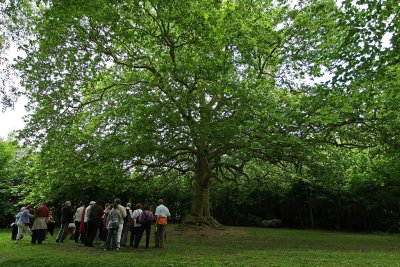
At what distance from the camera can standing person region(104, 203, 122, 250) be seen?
43.3 ft

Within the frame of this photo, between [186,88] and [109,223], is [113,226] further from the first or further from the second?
[186,88]

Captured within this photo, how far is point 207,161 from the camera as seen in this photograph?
19.5 m

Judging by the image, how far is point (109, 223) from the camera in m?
13.2

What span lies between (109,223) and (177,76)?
6.50 meters

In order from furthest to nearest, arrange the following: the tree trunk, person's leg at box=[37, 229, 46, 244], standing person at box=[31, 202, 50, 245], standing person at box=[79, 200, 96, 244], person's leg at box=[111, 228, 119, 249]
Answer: the tree trunk, person's leg at box=[37, 229, 46, 244], standing person at box=[31, 202, 50, 245], standing person at box=[79, 200, 96, 244], person's leg at box=[111, 228, 119, 249]

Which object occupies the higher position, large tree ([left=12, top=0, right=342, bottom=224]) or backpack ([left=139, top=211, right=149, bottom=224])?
large tree ([left=12, top=0, right=342, bottom=224])

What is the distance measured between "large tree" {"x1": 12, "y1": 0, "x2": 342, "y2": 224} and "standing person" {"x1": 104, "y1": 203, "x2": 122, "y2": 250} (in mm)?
2934

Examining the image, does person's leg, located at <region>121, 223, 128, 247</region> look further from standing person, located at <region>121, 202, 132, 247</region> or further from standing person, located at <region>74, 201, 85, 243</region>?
standing person, located at <region>74, 201, 85, 243</region>

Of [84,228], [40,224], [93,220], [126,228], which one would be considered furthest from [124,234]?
[40,224]

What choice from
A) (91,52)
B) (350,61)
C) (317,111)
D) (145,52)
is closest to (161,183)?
(145,52)

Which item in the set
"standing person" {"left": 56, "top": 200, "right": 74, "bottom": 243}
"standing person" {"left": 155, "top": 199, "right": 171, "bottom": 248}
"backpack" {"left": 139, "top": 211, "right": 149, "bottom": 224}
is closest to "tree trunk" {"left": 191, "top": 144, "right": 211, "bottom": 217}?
"standing person" {"left": 155, "top": 199, "right": 171, "bottom": 248}

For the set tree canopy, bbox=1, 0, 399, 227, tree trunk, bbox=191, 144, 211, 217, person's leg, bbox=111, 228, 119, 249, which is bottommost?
person's leg, bbox=111, 228, 119, 249

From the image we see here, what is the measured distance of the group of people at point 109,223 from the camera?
13.5 m

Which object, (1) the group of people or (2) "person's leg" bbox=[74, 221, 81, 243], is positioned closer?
(1) the group of people
